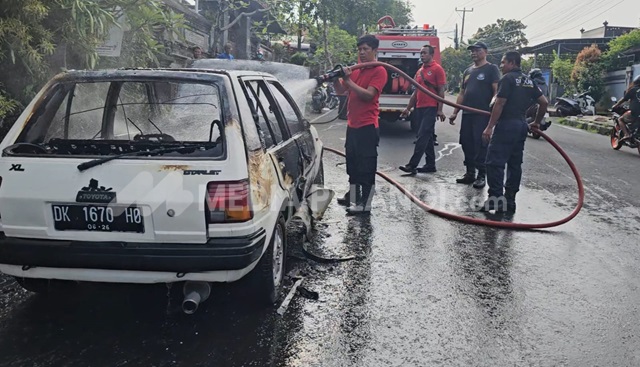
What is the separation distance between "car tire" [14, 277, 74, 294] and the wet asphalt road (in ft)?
0.18

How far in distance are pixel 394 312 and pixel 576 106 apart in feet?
69.2

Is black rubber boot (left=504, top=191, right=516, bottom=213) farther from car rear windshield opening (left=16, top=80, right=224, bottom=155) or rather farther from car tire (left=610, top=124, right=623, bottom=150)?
car tire (left=610, top=124, right=623, bottom=150)

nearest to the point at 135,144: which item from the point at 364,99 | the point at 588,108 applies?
the point at 364,99

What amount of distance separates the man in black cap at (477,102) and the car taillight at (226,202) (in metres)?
4.95

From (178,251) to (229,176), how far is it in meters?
0.48

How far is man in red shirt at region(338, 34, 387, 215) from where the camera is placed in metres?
5.54

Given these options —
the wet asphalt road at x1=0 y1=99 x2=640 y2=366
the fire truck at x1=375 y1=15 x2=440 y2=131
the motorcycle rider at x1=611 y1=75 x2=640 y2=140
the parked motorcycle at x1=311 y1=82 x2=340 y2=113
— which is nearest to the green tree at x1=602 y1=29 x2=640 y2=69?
the parked motorcycle at x1=311 y1=82 x2=340 y2=113

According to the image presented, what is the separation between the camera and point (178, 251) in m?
2.83

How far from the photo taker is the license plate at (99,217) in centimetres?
285

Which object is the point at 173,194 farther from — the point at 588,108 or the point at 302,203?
the point at 588,108

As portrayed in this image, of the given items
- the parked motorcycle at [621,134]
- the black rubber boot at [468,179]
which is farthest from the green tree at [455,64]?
the black rubber boot at [468,179]

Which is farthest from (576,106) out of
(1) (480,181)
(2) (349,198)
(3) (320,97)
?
(2) (349,198)

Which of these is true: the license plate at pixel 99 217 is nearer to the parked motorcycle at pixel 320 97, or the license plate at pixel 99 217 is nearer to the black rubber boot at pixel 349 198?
the black rubber boot at pixel 349 198

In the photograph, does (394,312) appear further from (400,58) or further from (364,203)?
(400,58)
